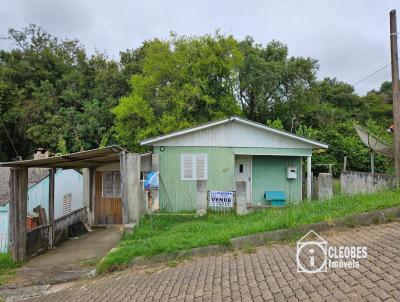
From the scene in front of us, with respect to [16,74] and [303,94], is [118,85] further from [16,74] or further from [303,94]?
[303,94]

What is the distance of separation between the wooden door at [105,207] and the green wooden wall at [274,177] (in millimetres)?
5876

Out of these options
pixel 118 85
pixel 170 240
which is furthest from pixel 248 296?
pixel 118 85

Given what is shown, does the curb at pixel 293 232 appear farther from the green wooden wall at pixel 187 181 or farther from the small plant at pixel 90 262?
the green wooden wall at pixel 187 181

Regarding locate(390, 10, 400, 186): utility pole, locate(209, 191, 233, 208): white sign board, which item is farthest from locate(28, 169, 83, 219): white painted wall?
locate(390, 10, 400, 186): utility pole

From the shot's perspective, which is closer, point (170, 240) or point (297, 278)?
point (297, 278)

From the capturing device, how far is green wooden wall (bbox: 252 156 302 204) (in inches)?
605

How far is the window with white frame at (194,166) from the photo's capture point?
47.6 feet

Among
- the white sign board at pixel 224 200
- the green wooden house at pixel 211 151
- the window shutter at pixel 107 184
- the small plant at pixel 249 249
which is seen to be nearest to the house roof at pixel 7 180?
the window shutter at pixel 107 184

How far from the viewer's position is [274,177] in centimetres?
1547

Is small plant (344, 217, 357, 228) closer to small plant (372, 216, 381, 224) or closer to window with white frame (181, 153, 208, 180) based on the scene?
small plant (372, 216, 381, 224)

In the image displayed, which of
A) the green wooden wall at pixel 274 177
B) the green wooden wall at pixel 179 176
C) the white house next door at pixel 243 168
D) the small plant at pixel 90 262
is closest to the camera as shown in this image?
the small plant at pixel 90 262

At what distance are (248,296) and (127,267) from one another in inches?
132

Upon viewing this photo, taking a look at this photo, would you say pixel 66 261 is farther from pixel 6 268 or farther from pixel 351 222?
pixel 351 222

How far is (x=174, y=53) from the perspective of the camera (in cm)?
2452
